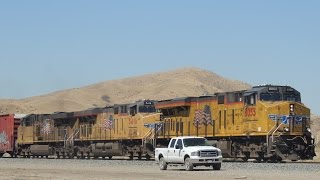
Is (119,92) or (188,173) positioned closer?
(188,173)

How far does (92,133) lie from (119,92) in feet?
422

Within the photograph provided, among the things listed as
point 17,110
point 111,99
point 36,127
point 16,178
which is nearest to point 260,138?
point 16,178

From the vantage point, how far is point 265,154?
1436 inches

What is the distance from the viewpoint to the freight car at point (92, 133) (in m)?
48.6

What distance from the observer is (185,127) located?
43.8 meters

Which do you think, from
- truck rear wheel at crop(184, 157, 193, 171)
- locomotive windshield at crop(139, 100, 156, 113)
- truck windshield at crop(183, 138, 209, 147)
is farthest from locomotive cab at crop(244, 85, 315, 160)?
locomotive windshield at crop(139, 100, 156, 113)

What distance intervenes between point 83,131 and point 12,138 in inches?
473

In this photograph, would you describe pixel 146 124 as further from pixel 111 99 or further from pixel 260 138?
pixel 111 99

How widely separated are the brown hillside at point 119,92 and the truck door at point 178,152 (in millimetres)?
129963

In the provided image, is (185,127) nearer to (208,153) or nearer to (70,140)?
(208,153)

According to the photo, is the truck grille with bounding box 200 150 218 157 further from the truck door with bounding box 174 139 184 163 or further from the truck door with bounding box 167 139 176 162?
the truck door with bounding box 167 139 176 162

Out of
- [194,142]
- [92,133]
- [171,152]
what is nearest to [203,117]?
[171,152]

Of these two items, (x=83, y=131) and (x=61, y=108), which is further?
(x=61, y=108)

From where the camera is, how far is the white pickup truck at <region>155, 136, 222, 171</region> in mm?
28969
